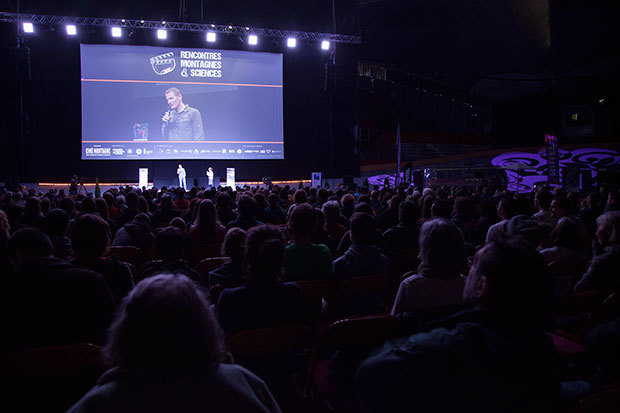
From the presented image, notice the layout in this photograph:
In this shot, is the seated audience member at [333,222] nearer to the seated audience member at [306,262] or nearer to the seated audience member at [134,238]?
the seated audience member at [306,262]

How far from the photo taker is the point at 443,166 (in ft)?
68.4

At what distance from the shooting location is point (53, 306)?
2010 millimetres

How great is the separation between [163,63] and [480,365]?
54.7 ft

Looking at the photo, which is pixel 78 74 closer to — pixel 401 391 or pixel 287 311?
pixel 287 311

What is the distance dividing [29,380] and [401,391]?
1521mm

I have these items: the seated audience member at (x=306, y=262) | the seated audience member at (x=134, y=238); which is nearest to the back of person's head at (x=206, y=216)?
the seated audience member at (x=134, y=238)

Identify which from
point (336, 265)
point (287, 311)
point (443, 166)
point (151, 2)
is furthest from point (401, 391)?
point (443, 166)

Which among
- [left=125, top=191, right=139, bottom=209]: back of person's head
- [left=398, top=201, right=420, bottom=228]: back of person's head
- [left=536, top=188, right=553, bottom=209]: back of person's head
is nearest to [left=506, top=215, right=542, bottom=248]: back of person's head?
[left=398, top=201, right=420, bottom=228]: back of person's head

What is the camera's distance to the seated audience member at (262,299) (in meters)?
2.24

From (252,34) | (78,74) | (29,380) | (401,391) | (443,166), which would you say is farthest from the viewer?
(443,166)

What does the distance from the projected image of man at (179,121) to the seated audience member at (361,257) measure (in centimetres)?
1381

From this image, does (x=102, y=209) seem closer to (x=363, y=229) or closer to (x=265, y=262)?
(x=363, y=229)

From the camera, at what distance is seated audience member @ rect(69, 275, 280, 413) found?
1.01 m

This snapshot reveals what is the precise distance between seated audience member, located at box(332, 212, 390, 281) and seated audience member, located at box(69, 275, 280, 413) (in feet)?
7.26
